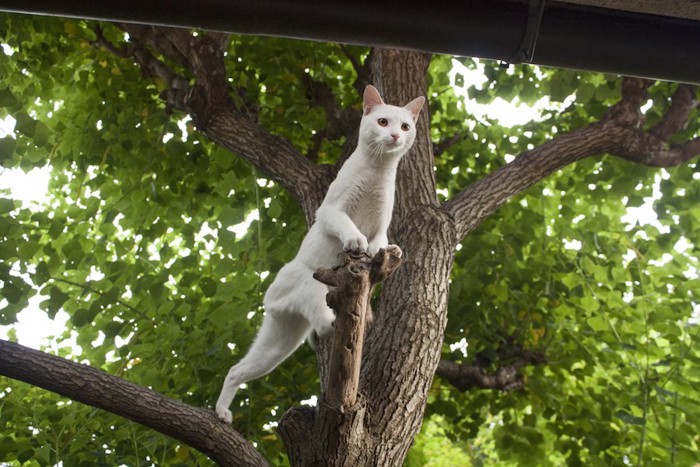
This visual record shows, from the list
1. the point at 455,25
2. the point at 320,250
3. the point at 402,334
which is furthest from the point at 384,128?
the point at 455,25

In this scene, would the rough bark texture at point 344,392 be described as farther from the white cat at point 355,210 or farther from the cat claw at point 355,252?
the white cat at point 355,210

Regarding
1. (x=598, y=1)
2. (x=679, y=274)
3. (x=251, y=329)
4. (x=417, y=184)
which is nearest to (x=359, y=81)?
(x=417, y=184)

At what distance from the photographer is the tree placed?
4.21 metres

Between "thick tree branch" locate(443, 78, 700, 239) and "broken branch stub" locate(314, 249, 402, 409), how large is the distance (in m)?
1.65

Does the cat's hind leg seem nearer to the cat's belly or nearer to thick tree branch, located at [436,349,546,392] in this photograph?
Answer: the cat's belly

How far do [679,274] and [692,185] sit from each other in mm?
693

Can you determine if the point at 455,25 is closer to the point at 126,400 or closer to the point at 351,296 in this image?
the point at 351,296

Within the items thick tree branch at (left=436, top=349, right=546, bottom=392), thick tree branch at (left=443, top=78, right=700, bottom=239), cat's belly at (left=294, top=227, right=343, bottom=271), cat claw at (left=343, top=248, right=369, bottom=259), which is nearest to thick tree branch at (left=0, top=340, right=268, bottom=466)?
cat's belly at (left=294, top=227, right=343, bottom=271)

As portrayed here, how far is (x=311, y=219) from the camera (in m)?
4.23

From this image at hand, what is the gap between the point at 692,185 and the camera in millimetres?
5641

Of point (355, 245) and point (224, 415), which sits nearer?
point (355, 245)

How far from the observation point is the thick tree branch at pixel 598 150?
→ 4.30 metres

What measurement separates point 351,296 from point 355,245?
0.28 metres

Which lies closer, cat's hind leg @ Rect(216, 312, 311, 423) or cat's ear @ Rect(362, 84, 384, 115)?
cat's ear @ Rect(362, 84, 384, 115)
